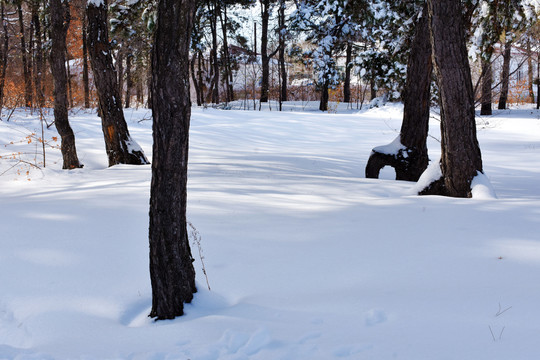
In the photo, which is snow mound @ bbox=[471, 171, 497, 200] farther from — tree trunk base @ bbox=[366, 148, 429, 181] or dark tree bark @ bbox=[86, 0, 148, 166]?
dark tree bark @ bbox=[86, 0, 148, 166]

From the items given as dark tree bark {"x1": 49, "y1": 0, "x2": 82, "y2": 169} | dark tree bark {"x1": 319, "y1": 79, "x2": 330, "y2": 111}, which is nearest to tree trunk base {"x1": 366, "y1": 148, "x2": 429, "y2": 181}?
dark tree bark {"x1": 49, "y1": 0, "x2": 82, "y2": 169}

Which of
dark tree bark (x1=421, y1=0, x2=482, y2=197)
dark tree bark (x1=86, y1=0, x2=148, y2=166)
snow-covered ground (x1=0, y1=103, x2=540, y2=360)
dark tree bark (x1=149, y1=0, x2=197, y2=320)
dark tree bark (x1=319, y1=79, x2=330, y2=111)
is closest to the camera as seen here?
snow-covered ground (x1=0, y1=103, x2=540, y2=360)

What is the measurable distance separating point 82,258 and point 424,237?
2.92 meters

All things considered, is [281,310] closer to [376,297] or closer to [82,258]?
[376,297]

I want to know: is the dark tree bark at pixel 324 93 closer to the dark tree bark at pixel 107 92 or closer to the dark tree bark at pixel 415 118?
the dark tree bark at pixel 415 118

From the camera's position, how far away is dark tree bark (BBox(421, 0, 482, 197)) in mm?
5367

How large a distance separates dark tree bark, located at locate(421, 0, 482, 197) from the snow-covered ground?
84 centimetres

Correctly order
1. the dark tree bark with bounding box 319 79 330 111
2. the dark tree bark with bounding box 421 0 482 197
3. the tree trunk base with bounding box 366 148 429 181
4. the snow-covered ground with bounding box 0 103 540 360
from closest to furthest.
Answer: the snow-covered ground with bounding box 0 103 540 360 < the dark tree bark with bounding box 421 0 482 197 < the tree trunk base with bounding box 366 148 429 181 < the dark tree bark with bounding box 319 79 330 111

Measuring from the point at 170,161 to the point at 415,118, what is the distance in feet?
21.5

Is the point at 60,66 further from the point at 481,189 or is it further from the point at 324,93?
the point at 324,93

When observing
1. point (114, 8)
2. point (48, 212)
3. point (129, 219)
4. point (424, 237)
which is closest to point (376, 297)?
point (424, 237)

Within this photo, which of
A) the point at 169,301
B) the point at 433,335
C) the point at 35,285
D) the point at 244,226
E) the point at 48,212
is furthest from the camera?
the point at 48,212

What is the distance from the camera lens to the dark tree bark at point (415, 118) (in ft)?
26.2

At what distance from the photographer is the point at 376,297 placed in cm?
288
